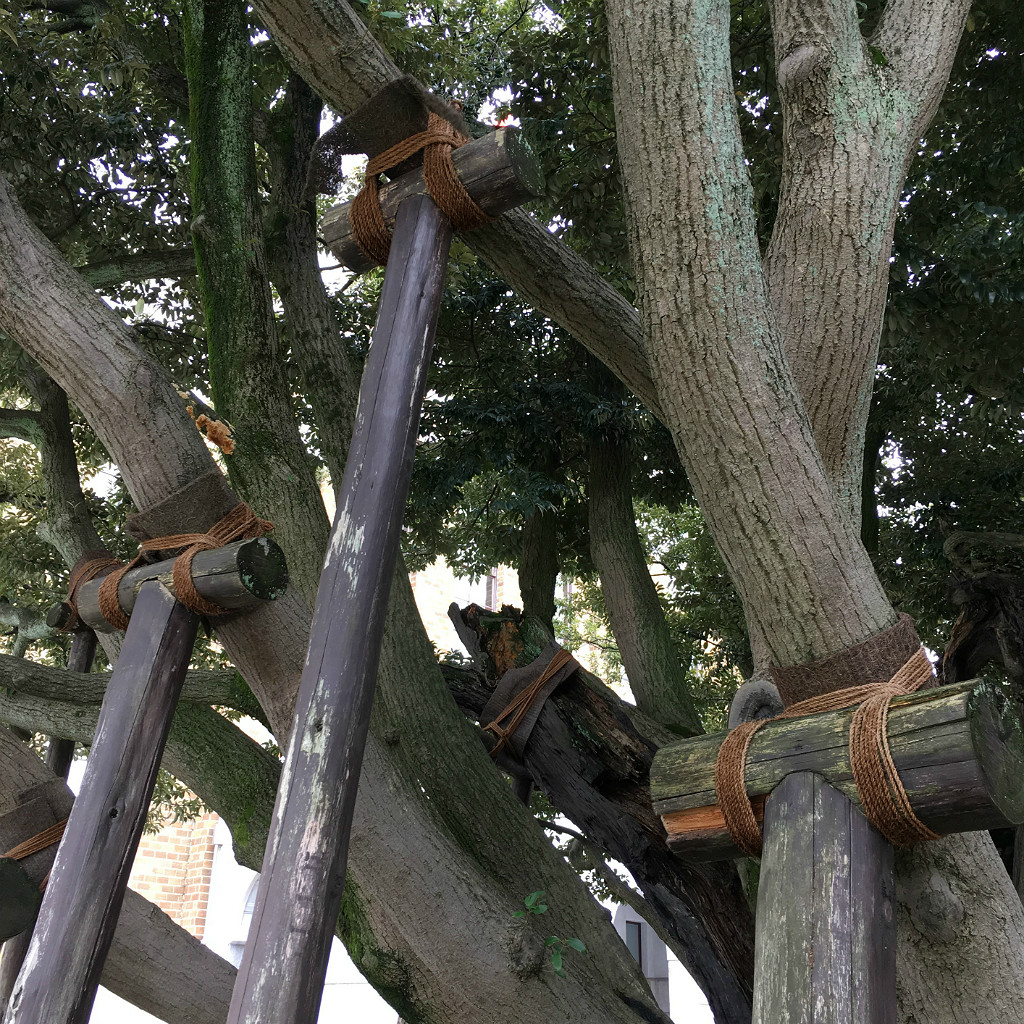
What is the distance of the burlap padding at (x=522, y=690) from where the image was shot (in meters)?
4.61

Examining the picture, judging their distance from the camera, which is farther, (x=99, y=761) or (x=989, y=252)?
(x=989, y=252)

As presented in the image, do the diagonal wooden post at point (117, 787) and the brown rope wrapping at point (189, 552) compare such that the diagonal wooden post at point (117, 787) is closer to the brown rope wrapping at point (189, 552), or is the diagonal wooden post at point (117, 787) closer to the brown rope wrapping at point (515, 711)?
the brown rope wrapping at point (189, 552)

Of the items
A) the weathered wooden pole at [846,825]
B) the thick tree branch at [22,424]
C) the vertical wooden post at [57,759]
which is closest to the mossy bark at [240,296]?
the vertical wooden post at [57,759]

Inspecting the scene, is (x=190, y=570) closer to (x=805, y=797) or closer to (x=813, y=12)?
(x=805, y=797)

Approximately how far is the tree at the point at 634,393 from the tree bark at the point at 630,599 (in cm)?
69

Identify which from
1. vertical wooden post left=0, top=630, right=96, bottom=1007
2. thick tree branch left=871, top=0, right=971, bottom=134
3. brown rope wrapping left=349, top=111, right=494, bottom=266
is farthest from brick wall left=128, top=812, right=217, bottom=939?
thick tree branch left=871, top=0, right=971, bottom=134

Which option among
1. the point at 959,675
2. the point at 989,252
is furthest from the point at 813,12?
the point at 959,675

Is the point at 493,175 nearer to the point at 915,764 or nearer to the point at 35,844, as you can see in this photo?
the point at 915,764

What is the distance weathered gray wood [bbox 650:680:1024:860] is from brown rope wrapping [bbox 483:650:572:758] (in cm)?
207

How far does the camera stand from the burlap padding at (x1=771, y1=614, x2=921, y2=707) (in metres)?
2.49

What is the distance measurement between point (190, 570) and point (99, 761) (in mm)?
634

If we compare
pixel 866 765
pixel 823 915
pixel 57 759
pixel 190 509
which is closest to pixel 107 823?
pixel 190 509

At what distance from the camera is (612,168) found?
6.37 m

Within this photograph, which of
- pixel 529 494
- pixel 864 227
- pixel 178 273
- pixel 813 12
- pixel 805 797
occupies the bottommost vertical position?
pixel 805 797
